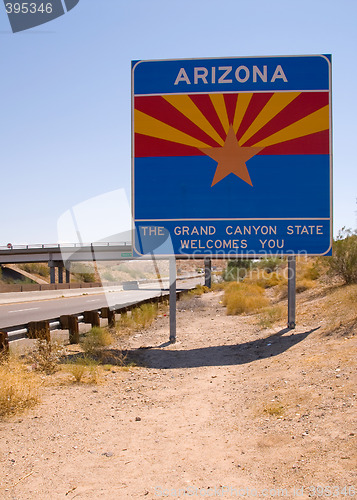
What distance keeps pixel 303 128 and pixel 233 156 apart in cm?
196

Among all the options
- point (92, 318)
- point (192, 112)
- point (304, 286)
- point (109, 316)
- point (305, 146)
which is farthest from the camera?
point (304, 286)

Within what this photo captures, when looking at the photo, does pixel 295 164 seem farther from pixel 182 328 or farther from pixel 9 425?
pixel 9 425

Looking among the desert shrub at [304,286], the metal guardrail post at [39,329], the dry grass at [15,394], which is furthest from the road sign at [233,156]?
the desert shrub at [304,286]

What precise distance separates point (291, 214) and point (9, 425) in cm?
837

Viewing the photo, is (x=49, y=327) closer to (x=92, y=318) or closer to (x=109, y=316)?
(x=92, y=318)

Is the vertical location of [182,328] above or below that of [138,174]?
below

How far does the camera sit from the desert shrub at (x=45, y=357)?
832 centimetres

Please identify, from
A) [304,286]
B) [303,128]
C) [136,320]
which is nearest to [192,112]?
[303,128]

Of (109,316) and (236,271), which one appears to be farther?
(236,271)

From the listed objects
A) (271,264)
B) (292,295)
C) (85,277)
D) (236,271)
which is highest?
(292,295)

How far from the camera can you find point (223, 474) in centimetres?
411

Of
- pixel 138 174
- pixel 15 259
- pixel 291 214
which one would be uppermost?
pixel 138 174

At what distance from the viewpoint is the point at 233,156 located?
11625 mm

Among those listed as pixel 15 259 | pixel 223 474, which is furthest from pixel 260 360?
pixel 15 259
